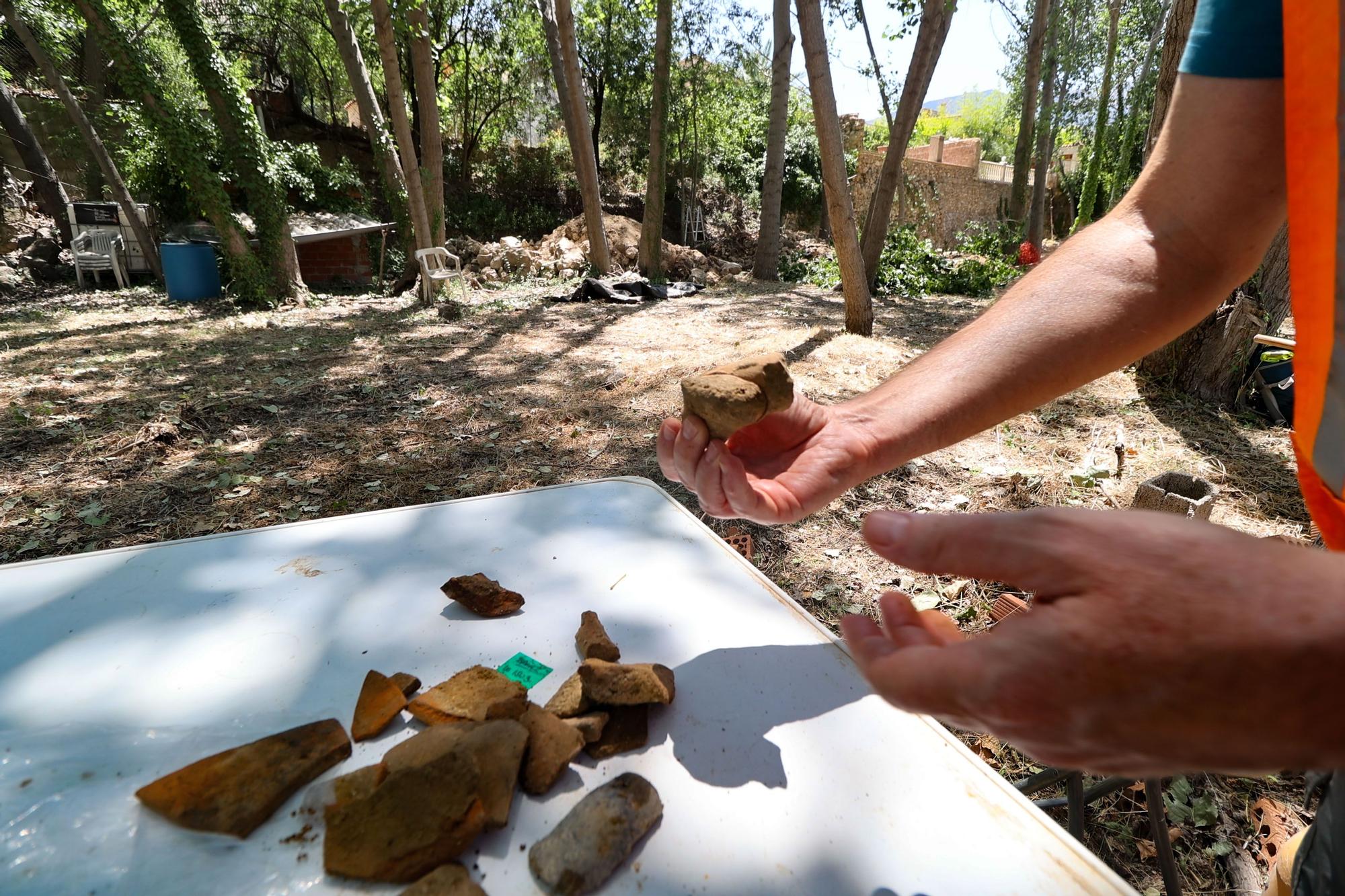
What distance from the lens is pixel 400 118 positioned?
7.78m

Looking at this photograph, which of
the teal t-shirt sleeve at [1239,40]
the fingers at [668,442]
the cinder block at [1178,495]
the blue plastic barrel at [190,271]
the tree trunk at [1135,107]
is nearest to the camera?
the teal t-shirt sleeve at [1239,40]

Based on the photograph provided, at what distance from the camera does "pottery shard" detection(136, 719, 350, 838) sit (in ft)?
3.05

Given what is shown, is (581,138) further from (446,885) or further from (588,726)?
(446,885)

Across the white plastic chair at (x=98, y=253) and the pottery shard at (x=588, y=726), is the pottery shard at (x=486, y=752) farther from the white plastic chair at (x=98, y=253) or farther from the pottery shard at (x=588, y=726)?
the white plastic chair at (x=98, y=253)

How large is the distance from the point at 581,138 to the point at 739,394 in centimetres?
976

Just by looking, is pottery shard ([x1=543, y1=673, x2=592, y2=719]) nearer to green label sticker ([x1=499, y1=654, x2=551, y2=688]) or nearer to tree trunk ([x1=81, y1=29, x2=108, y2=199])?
green label sticker ([x1=499, y1=654, x2=551, y2=688])

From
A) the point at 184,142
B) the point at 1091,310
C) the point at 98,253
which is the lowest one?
the point at 1091,310

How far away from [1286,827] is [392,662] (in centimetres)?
215

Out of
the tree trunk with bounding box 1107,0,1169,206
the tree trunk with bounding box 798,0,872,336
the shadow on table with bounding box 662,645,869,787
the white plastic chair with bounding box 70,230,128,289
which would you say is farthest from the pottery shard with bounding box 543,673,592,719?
the tree trunk with bounding box 1107,0,1169,206

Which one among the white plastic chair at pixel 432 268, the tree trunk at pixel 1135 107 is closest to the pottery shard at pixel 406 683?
the white plastic chair at pixel 432 268

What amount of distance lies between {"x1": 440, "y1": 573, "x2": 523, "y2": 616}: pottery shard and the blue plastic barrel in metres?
10.5

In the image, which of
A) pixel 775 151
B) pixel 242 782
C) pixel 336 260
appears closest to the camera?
pixel 242 782

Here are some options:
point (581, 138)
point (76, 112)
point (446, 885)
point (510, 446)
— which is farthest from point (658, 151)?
point (446, 885)

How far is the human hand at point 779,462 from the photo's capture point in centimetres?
124
